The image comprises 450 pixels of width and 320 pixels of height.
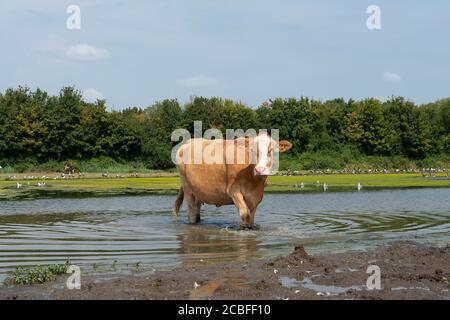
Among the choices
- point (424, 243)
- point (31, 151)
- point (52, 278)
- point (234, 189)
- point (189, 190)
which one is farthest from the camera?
point (31, 151)

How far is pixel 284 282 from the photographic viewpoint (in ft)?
31.6

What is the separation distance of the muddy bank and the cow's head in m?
4.27

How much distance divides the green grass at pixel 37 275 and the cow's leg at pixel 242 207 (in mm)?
6710

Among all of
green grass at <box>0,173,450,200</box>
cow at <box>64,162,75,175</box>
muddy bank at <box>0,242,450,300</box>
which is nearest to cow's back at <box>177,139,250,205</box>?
muddy bank at <box>0,242,450,300</box>

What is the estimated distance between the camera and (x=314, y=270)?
10523mm

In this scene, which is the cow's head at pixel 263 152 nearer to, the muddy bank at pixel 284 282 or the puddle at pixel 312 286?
the muddy bank at pixel 284 282

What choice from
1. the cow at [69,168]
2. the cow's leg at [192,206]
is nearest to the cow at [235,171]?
the cow's leg at [192,206]

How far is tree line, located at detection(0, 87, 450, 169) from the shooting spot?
65125mm

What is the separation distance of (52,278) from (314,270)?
4.13 metres

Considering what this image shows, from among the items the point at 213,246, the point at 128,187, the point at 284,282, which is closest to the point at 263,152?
the point at 213,246

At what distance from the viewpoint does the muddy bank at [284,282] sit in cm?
874

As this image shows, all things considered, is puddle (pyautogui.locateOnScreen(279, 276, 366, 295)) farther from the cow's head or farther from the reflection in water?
the cow's head
